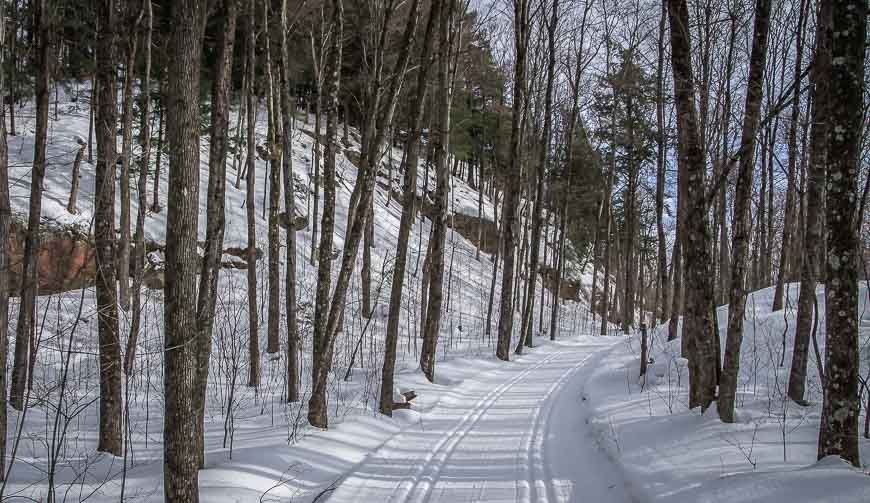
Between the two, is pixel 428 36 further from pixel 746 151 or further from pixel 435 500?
pixel 435 500

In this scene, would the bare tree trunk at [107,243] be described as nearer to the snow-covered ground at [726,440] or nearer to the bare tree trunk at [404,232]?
the bare tree trunk at [404,232]

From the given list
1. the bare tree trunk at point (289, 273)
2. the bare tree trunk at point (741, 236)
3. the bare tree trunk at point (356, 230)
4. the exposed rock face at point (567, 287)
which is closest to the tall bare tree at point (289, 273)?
the bare tree trunk at point (289, 273)

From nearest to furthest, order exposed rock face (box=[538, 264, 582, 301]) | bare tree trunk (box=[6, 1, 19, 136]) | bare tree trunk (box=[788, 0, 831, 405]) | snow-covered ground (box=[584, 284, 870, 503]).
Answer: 1. snow-covered ground (box=[584, 284, 870, 503])
2. bare tree trunk (box=[788, 0, 831, 405])
3. bare tree trunk (box=[6, 1, 19, 136])
4. exposed rock face (box=[538, 264, 582, 301])

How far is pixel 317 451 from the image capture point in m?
6.10

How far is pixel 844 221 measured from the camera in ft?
14.6

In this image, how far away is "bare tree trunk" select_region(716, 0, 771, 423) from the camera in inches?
253

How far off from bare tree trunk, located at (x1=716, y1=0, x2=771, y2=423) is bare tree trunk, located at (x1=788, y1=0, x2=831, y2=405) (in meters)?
0.65

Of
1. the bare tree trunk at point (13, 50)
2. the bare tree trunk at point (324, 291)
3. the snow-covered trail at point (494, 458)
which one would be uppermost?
the bare tree trunk at point (13, 50)

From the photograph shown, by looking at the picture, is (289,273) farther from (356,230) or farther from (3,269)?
(3,269)

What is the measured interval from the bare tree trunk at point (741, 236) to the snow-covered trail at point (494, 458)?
1.80 m

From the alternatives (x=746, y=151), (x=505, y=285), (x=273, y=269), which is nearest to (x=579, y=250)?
(x=505, y=285)

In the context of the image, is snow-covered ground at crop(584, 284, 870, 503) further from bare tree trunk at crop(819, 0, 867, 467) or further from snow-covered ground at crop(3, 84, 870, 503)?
bare tree trunk at crop(819, 0, 867, 467)

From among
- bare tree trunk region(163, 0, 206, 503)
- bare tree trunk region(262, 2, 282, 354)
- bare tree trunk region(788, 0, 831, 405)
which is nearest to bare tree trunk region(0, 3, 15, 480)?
bare tree trunk region(163, 0, 206, 503)

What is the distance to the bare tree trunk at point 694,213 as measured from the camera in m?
7.09
